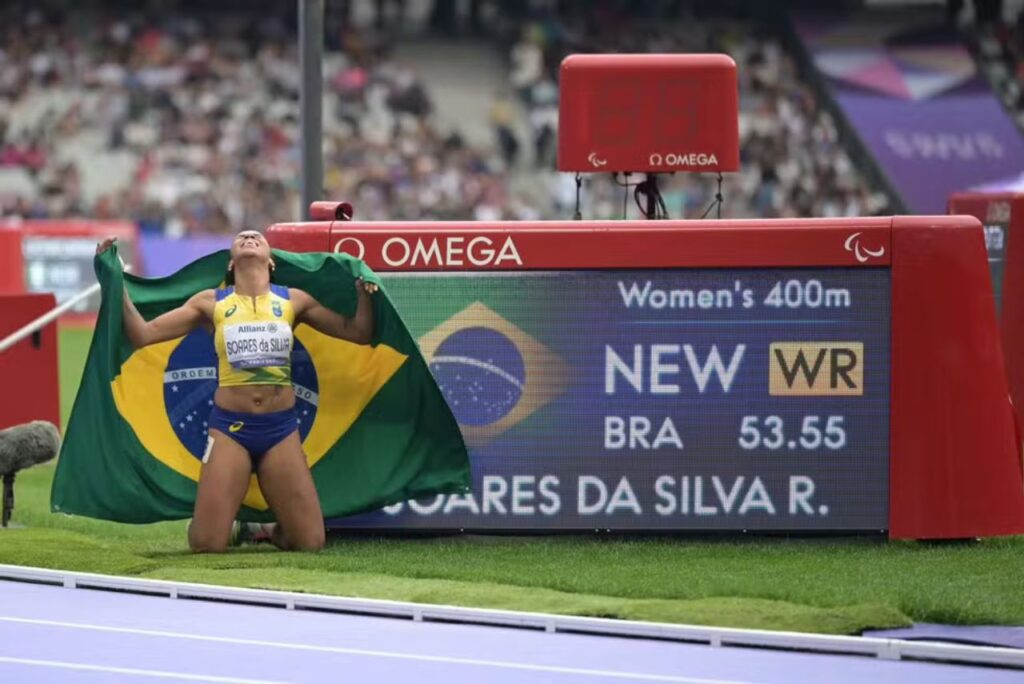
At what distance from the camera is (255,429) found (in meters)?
10.6

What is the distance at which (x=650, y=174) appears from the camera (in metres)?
12.3

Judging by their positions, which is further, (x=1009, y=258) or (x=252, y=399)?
(x=1009, y=258)

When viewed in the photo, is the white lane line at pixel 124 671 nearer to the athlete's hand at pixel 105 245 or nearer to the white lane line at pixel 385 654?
the white lane line at pixel 385 654

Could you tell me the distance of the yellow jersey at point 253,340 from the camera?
34.8 feet

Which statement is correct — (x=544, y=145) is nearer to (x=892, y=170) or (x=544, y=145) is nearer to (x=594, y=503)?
(x=892, y=170)

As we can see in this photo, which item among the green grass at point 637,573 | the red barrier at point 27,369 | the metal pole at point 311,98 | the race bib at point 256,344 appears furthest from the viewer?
the metal pole at point 311,98

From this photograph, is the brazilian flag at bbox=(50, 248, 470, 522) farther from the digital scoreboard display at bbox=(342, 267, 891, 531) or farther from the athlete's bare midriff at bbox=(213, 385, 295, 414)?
the athlete's bare midriff at bbox=(213, 385, 295, 414)

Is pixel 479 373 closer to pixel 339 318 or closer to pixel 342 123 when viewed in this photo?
pixel 339 318

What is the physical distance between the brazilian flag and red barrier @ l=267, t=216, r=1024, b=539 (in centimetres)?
85

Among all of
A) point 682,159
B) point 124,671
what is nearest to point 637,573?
point 682,159

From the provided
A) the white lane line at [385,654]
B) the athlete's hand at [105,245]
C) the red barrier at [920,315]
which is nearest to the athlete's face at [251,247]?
the athlete's hand at [105,245]

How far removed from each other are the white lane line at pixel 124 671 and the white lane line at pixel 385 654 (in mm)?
641

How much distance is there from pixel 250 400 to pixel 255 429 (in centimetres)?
14

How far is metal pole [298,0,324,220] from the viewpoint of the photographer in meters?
13.9
